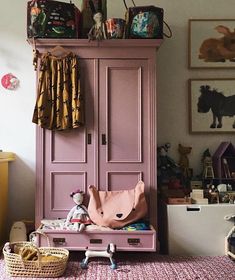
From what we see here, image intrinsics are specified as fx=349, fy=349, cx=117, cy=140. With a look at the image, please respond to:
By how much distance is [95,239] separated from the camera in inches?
97.4

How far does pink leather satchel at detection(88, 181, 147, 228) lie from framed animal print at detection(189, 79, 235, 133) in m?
0.91

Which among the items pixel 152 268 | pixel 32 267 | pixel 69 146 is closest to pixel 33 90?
pixel 69 146

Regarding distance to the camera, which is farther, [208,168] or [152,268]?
[208,168]

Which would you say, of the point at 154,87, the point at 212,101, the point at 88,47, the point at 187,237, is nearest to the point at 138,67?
the point at 154,87

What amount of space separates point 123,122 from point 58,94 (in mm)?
547

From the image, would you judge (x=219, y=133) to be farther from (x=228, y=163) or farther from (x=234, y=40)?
(x=234, y=40)

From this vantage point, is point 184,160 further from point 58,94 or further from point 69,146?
point 58,94

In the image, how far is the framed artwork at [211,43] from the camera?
3.17 m

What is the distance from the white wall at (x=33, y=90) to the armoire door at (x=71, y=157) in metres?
0.50

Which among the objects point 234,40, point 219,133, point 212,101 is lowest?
point 219,133

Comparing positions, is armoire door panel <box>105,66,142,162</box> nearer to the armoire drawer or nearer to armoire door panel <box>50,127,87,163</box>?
armoire door panel <box>50,127,87,163</box>

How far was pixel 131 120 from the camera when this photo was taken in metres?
2.74

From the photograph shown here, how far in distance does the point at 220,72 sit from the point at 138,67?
2.94 feet

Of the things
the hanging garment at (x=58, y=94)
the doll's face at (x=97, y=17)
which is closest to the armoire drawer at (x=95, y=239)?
the hanging garment at (x=58, y=94)
